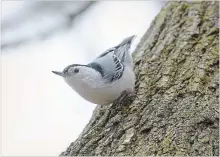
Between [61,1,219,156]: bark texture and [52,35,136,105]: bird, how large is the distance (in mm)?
48

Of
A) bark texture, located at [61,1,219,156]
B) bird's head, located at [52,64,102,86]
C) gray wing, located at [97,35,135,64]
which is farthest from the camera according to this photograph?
gray wing, located at [97,35,135,64]

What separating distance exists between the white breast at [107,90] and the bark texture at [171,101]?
1.4 inches

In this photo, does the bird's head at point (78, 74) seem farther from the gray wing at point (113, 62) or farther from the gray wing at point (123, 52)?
the gray wing at point (123, 52)

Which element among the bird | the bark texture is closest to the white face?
the bird

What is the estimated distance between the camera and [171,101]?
1903 mm

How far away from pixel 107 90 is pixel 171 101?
0.82 ft

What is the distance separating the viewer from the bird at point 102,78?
199cm

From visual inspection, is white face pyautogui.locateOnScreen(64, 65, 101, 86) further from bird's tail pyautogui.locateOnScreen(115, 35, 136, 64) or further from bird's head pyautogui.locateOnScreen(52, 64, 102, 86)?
bird's tail pyautogui.locateOnScreen(115, 35, 136, 64)

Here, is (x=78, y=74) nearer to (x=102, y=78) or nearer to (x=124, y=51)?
(x=102, y=78)

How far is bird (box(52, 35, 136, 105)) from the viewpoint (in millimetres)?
1985

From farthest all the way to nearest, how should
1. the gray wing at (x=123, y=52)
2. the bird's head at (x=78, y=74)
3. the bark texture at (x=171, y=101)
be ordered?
the gray wing at (x=123, y=52) < the bird's head at (x=78, y=74) < the bark texture at (x=171, y=101)

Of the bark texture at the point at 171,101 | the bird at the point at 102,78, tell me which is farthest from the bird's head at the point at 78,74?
the bark texture at the point at 171,101

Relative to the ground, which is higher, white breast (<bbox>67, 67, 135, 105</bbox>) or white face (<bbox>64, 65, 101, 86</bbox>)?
white face (<bbox>64, 65, 101, 86</bbox>)

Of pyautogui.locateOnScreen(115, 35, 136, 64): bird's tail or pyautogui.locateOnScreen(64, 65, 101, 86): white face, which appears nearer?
pyautogui.locateOnScreen(64, 65, 101, 86): white face
